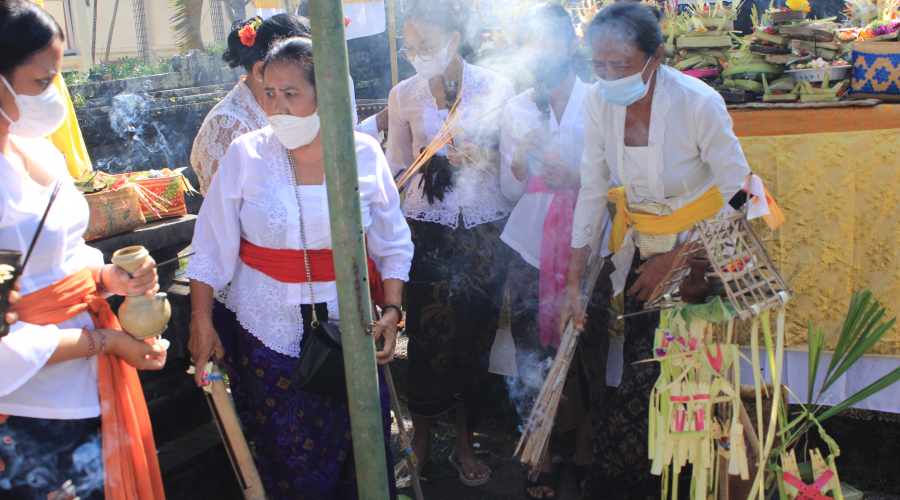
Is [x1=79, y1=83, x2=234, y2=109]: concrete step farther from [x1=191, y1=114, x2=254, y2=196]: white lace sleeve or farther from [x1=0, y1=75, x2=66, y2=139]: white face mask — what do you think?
[x1=0, y1=75, x2=66, y2=139]: white face mask

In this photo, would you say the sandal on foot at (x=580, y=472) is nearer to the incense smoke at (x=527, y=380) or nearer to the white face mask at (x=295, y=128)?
the incense smoke at (x=527, y=380)

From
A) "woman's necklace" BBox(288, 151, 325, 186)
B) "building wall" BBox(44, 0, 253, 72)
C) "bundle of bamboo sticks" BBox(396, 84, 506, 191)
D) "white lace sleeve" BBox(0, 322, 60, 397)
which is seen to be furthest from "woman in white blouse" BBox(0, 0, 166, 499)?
"building wall" BBox(44, 0, 253, 72)

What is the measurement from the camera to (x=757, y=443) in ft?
6.59

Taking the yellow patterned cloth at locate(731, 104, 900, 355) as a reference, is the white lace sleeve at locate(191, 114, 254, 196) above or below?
above

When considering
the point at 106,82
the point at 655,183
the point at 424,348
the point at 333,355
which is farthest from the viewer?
the point at 106,82

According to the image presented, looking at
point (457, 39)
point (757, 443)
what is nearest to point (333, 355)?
point (757, 443)

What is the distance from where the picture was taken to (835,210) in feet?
10.1

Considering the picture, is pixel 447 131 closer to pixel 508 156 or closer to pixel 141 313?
pixel 508 156

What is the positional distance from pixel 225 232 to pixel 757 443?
195 cm

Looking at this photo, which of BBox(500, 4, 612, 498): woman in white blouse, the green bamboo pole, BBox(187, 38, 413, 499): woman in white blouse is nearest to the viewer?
the green bamboo pole

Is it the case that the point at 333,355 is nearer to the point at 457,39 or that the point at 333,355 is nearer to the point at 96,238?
the point at 96,238

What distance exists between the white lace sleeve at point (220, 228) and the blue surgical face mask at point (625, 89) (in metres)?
1.46

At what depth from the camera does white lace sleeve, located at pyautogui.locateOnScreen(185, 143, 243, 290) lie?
7.86ft

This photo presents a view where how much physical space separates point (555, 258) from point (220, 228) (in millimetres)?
1640
